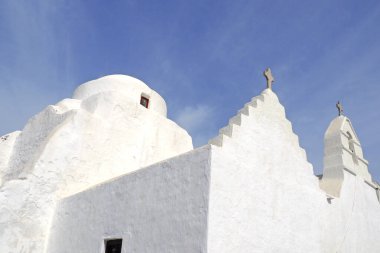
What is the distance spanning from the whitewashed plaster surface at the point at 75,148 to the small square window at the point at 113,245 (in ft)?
7.91

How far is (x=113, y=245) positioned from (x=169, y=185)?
196cm

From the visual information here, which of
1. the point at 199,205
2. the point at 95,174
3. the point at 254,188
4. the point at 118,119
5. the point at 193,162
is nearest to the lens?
the point at 199,205

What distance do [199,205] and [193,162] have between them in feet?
2.56

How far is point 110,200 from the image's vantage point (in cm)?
751

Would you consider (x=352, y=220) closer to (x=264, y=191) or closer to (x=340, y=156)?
(x=340, y=156)

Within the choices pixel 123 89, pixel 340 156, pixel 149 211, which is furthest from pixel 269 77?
pixel 123 89

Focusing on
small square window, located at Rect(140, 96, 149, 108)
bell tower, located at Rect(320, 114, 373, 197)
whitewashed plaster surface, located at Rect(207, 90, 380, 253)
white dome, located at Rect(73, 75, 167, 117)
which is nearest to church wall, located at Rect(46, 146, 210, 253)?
whitewashed plaster surface, located at Rect(207, 90, 380, 253)

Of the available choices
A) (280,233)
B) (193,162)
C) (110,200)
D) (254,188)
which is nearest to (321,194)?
(280,233)

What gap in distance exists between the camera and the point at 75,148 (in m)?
A: 9.74

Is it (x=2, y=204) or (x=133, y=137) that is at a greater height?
(x=133, y=137)

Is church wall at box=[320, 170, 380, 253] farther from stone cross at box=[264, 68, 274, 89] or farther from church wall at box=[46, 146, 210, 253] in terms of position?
church wall at box=[46, 146, 210, 253]

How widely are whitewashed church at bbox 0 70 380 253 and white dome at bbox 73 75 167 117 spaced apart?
0.05 m

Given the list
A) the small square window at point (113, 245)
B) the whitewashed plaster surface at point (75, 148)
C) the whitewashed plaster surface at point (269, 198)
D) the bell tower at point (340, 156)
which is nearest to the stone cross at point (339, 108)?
the bell tower at point (340, 156)

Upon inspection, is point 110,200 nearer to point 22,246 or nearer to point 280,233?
point 22,246
